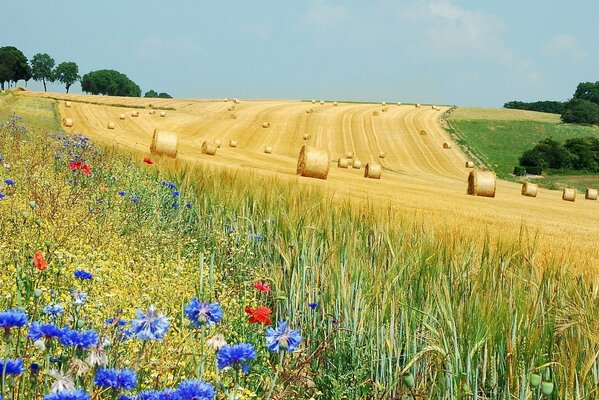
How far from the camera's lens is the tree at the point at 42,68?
116 metres

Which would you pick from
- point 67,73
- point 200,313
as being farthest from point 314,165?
point 67,73

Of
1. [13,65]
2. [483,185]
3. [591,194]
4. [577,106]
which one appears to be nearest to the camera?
[483,185]

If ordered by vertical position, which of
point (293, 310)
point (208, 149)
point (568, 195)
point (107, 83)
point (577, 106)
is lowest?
point (568, 195)

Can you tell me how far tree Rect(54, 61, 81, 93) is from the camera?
115 m

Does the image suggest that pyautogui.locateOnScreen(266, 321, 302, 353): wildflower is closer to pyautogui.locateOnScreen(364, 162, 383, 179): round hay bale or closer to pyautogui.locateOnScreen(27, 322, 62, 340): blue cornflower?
pyautogui.locateOnScreen(27, 322, 62, 340): blue cornflower

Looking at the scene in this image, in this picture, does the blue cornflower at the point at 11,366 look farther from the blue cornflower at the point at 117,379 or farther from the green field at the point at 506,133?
the green field at the point at 506,133

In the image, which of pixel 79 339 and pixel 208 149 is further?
pixel 208 149

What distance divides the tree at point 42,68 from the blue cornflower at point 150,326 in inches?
4916

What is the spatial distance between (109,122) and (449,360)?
124 feet

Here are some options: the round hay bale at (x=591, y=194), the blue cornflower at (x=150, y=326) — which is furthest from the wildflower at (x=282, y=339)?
the round hay bale at (x=591, y=194)

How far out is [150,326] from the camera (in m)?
1.70

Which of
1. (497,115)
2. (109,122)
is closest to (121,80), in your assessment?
(497,115)

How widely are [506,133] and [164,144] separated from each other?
137 ft

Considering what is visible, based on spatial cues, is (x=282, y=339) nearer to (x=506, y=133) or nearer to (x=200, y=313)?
(x=200, y=313)
